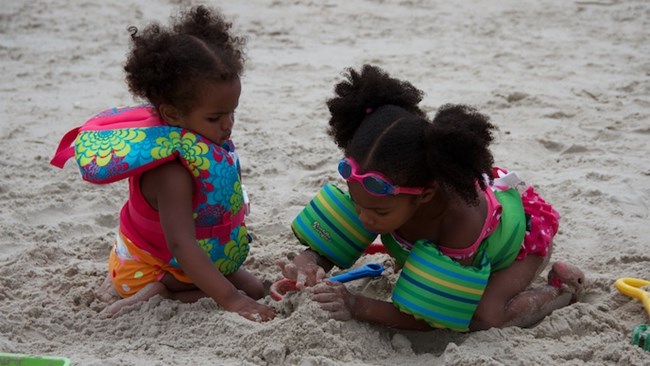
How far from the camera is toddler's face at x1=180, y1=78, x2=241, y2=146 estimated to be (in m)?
3.14

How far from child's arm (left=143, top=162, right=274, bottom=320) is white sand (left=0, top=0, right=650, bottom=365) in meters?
0.07

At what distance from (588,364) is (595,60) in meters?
4.31

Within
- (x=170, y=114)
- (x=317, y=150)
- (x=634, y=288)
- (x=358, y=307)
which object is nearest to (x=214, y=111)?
(x=170, y=114)

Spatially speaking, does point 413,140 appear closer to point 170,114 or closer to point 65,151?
point 170,114

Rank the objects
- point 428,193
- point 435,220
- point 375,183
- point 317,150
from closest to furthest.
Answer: point 375,183, point 428,193, point 435,220, point 317,150

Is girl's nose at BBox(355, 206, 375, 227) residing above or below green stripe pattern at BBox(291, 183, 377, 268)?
above

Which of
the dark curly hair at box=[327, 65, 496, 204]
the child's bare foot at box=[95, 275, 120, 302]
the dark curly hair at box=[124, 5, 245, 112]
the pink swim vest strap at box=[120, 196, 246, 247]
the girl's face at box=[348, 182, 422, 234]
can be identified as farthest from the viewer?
the child's bare foot at box=[95, 275, 120, 302]

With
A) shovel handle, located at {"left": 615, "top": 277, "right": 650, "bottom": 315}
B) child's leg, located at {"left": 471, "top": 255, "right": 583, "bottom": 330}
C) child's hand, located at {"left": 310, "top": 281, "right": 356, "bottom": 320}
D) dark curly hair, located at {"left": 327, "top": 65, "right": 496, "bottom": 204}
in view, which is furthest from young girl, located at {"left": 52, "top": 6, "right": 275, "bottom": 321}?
shovel handle, located at {"left": 615, "top": 277, "right": 650, "bottom": 315}

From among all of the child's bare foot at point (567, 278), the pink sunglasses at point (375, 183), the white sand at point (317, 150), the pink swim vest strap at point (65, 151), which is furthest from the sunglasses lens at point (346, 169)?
the pink swim vest strap at point (65, 151)

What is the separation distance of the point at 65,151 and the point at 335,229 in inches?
43.1

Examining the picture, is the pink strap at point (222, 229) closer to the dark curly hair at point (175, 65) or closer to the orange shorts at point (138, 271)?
the orange shorts at point (138, 271)

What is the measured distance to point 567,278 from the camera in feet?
11.1

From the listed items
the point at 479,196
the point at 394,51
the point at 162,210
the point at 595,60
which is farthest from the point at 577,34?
the point at 162,210

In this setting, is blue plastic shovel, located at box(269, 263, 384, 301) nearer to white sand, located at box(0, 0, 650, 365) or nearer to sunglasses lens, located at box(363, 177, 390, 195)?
white sand, located at box(0, 0, 650, 365)
